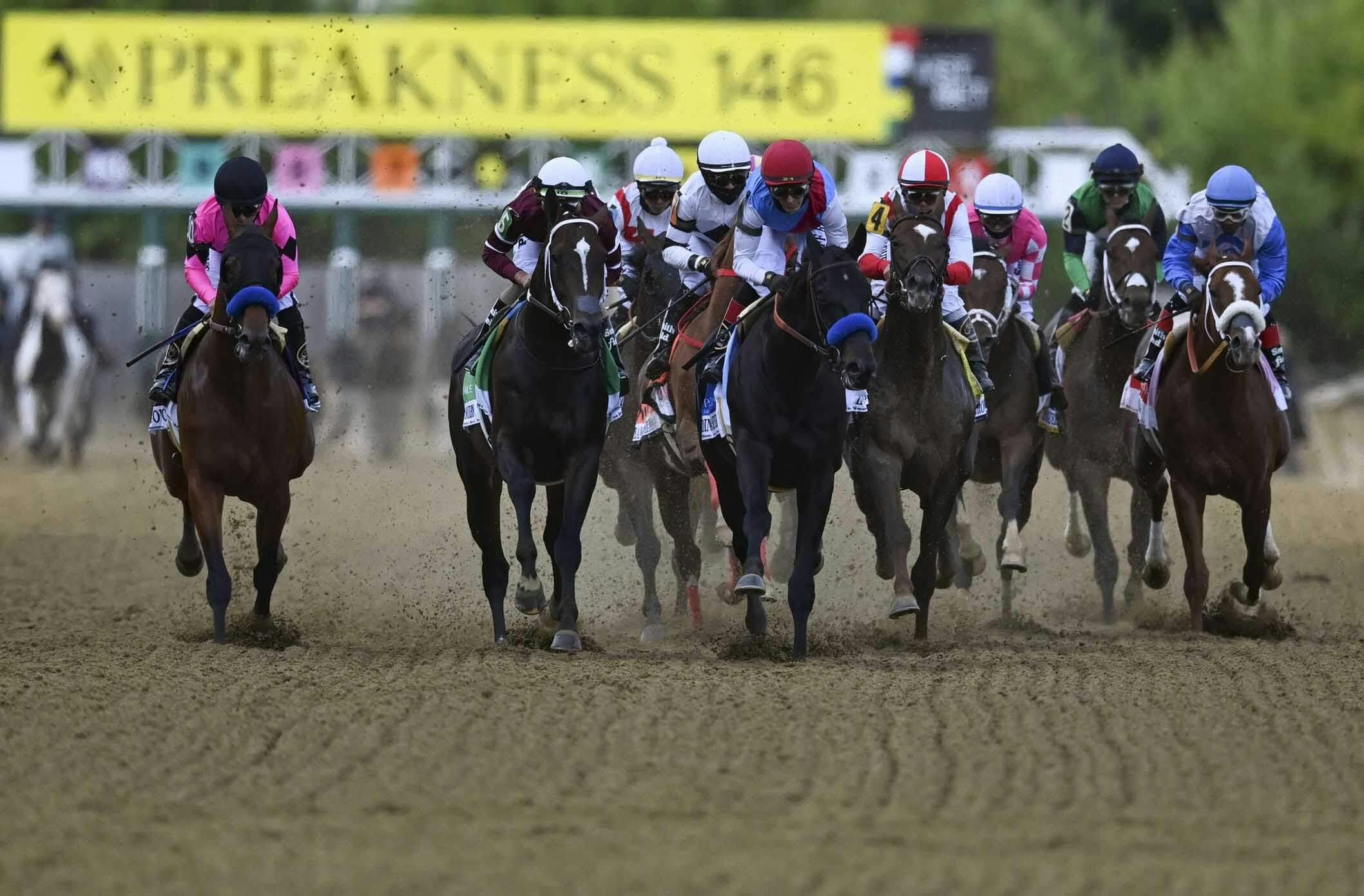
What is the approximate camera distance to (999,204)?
41.2 feet

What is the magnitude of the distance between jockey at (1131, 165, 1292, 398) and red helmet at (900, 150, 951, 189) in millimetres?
1405

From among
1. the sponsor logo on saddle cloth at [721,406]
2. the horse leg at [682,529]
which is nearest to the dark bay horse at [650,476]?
the horse leg at [682,529]

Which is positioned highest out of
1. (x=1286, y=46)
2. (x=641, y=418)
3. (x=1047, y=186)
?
(x=1286, y=46)

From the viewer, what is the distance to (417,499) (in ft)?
65.0

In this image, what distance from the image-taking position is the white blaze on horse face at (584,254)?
9.77 metres

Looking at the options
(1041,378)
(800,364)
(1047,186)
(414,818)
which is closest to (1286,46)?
(1047,186)

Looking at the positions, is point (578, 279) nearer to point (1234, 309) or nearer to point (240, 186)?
point (240, 186)

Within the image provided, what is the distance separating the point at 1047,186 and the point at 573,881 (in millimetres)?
26532

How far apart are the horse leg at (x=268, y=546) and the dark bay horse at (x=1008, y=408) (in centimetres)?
397

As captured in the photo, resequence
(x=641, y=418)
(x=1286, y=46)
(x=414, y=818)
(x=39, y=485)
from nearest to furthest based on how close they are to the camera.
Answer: (x=414, y=818) → (x=641, y=418) → (x=39, y=485) → (x=1286, y=46)

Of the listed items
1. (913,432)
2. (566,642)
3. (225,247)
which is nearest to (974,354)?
(913,432)

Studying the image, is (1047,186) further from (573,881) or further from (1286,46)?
(573,881)

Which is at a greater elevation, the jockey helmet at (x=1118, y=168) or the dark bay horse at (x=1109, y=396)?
the jockey helmet at (x=1118, y=168)

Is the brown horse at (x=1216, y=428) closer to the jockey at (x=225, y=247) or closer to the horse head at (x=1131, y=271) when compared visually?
the horse head at (x=1131, y=271)
